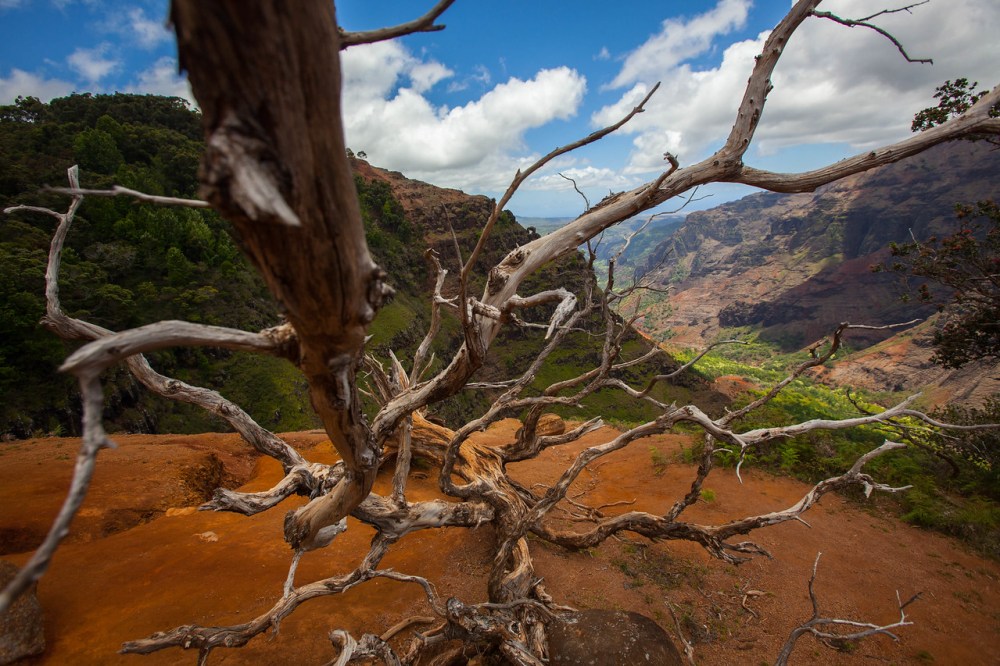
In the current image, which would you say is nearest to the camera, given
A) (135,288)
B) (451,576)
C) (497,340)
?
(451,576)

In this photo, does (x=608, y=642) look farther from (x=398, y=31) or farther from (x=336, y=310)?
(x=398, y=31)

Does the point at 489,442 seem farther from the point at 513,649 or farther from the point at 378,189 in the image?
the point at 378,189

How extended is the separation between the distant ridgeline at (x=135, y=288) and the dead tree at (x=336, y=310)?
1.71 meters

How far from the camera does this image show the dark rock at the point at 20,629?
4098 millimetres

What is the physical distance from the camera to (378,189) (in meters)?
50.3

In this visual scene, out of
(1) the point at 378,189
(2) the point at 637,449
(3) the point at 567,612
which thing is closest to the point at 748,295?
(1) the point at 378,189

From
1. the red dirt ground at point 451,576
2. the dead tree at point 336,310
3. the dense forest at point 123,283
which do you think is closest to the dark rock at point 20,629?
the red dirt ground at point 451,576

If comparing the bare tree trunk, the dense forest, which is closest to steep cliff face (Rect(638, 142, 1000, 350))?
the dense forest

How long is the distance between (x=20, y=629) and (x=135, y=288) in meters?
21.8

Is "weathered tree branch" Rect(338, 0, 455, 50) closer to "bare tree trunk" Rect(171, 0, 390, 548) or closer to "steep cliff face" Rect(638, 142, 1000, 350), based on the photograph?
"bare tree trunk" Rect(171, 0, 390, 548)

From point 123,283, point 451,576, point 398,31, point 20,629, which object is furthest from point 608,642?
point 123,283

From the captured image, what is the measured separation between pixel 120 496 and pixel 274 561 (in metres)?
3.73

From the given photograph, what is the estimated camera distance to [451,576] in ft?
18.4

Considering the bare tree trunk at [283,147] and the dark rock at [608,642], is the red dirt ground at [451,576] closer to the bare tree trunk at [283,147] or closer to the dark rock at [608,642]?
the dark rock at [608,642]
